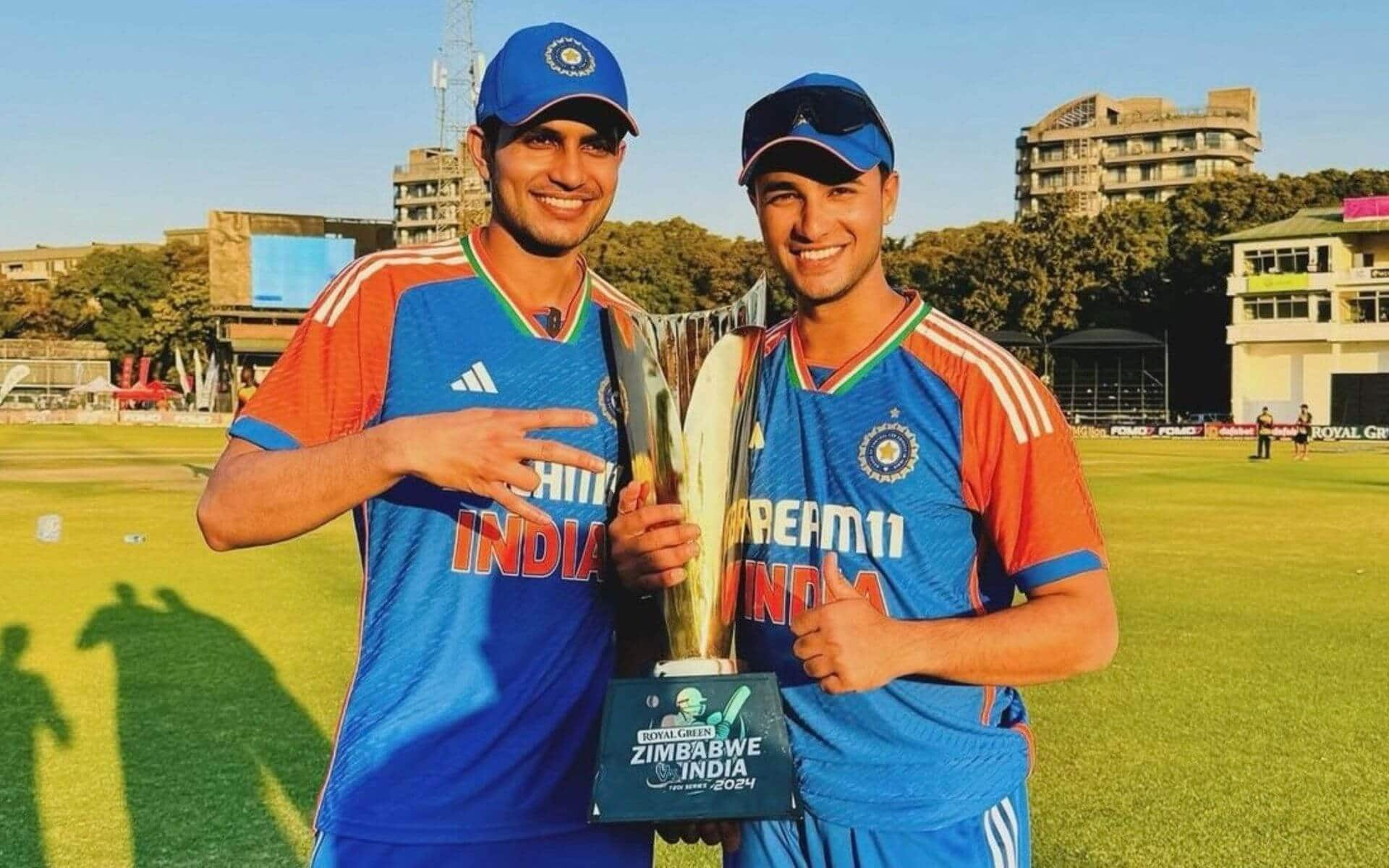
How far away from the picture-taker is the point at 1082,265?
6294 cm

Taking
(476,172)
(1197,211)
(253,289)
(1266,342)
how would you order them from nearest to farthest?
(476,172), (1266,342), (1197,211), (253,289)

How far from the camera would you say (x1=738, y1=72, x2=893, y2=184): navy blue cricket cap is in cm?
257

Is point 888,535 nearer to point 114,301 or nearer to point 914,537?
point 914,537

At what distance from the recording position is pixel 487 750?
8.70 feet

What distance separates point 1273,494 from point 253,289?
205 ft

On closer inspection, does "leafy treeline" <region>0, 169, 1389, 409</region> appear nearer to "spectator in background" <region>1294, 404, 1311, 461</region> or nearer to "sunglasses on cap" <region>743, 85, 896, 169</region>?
"spectator in background" <region>1294, 404, 1311, 461</region>

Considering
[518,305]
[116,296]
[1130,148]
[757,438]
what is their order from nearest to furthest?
[757,438], [518,305], [116,296], [1130,148]

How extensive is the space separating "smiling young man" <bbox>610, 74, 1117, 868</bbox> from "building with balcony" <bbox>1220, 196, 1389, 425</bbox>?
61771 mm

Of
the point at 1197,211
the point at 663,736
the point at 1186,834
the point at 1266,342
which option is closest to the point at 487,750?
the point at 663,736

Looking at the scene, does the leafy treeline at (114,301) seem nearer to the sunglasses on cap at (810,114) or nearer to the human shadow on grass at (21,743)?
the human shadow on grass at (21,743)

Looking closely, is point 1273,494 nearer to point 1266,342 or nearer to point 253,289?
point 1266,342

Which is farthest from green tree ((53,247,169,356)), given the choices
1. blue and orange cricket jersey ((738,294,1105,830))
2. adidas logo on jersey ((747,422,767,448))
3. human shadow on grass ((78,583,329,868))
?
blue and orange cricket jersey ((738,294,1105,830))

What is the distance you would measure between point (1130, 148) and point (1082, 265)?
118 ft

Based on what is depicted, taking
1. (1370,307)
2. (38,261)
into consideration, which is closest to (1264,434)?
(1370,307)
